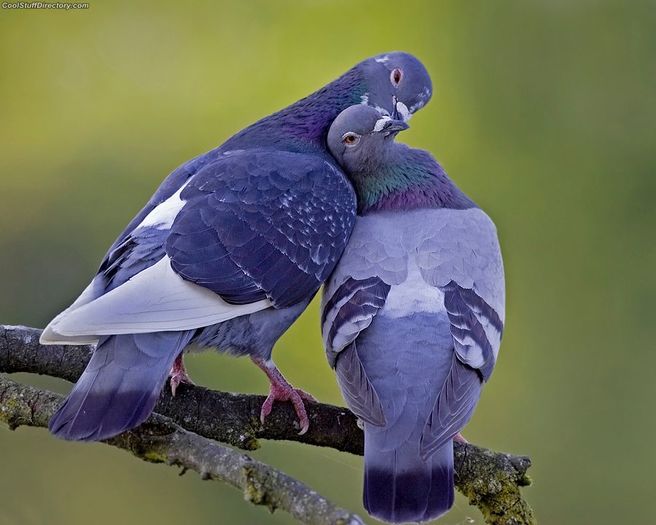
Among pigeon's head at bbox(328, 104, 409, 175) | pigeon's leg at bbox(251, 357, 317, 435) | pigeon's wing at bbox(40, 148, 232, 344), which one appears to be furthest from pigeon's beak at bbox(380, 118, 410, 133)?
pigeon's leg at bbox(251, 357, 317, 435)

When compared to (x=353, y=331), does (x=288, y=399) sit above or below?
below

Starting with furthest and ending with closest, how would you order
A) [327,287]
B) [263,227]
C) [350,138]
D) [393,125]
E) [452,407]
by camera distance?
[350,138] → [393,125] → [327,287] → [263,227] → [452,407]

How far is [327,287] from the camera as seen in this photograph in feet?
17.5

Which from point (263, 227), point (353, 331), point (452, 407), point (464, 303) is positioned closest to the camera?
point (452, 407)

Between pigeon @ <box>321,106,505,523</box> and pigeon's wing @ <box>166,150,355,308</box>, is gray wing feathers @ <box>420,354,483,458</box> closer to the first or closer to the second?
pigeon @ <box>321,106,505,523</box>

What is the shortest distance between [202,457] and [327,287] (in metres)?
1.70

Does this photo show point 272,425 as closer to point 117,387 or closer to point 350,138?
point 117,387

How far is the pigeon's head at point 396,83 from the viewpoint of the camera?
6125 millimetres

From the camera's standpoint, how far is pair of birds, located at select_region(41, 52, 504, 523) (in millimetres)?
4312

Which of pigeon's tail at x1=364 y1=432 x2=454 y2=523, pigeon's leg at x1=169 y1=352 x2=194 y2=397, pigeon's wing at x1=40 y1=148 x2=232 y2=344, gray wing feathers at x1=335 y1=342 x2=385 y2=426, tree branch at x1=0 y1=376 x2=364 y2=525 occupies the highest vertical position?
pigeon's wing at x1=40 y1=148 x2=232 y2=344

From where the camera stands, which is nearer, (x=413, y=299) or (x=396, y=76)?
(x=413, y=299)

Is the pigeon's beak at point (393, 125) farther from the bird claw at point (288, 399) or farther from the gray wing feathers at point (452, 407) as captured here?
the bird claw at point (288, 399)

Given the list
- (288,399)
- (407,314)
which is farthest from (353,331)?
(288,399)

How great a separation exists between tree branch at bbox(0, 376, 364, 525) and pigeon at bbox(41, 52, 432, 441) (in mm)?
128
